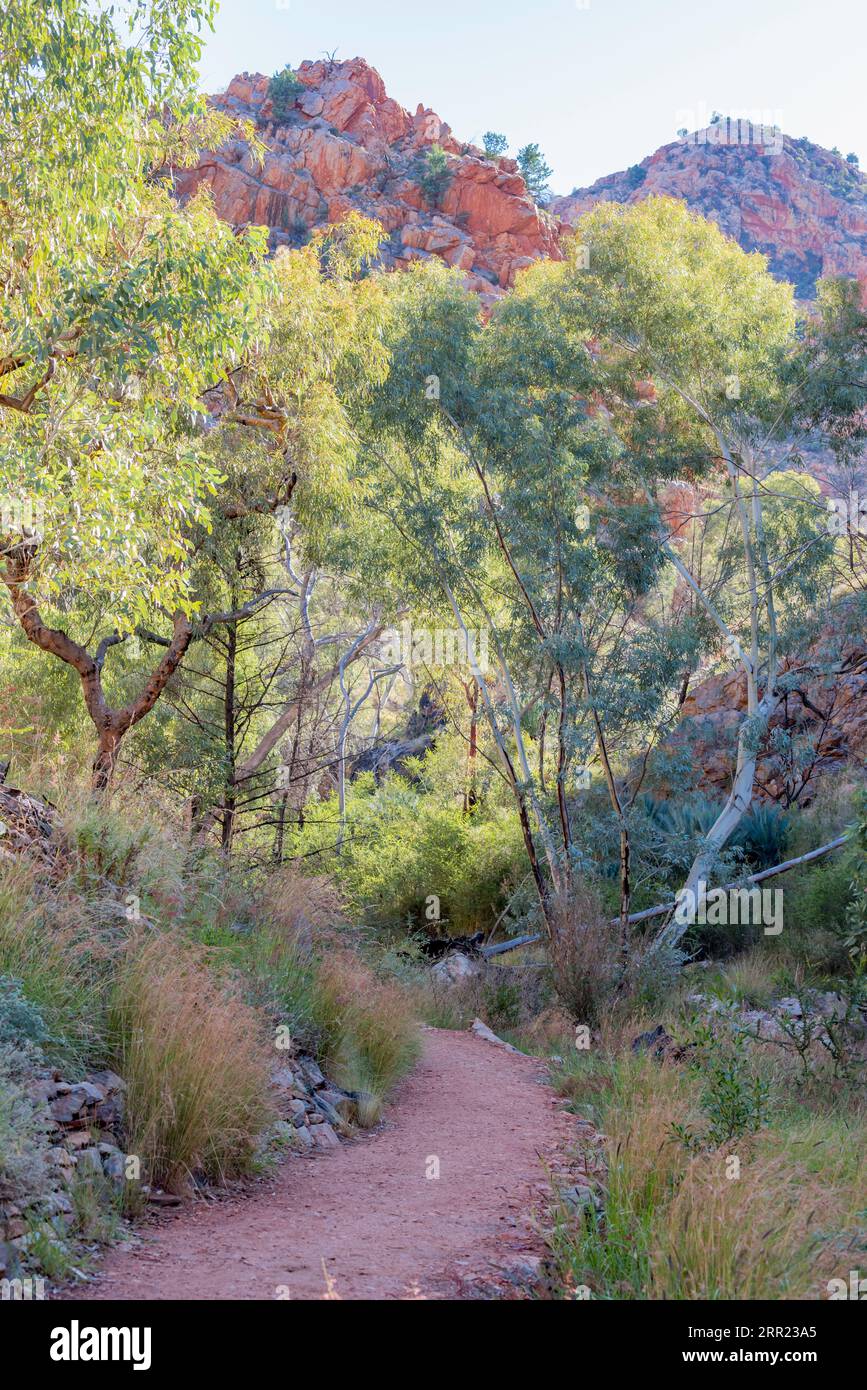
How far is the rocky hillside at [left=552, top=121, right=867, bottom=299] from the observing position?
70.1m

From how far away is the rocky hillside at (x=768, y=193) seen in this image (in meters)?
70.1

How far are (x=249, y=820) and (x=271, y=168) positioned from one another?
42.4 metres

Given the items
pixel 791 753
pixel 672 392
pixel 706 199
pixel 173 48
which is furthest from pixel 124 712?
pixel 706 199

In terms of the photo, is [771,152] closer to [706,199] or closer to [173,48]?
[706,199]

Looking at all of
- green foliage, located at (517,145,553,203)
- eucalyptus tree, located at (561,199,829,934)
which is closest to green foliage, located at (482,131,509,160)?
green foliage, located at (517,145,553,203)

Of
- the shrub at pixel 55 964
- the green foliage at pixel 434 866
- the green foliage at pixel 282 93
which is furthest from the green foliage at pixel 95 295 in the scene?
the green foliage at pixel 282 93

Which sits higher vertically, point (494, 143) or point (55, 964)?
point (494, 143)

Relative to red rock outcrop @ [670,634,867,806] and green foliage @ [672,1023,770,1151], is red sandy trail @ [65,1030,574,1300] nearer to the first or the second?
green foliage @ [672,1023,770,1151]

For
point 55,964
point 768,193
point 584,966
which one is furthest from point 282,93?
point 55,964

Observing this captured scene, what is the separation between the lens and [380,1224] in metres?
4.52

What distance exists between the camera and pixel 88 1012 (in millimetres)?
4965

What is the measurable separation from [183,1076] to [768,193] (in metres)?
81.4

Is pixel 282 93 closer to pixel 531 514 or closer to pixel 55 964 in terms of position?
pixel 531 514

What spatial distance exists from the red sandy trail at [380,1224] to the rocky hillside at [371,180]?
4368 centimetres
